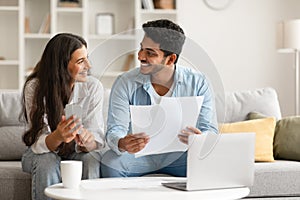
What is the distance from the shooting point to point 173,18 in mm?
5777

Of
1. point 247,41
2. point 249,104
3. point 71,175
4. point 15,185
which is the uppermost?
point 247,41

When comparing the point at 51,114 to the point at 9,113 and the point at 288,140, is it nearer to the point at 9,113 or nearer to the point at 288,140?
the point at 9,113

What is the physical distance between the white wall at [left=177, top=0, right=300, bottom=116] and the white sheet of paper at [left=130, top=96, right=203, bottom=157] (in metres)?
3.52

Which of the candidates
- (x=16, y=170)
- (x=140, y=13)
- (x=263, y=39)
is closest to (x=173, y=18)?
(x=140, y=13)

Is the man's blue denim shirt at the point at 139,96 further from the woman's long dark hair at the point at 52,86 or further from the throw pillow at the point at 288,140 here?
the throw pillow at the point at 288,140

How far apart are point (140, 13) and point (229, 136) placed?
3.43 metres

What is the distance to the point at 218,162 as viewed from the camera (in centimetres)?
237

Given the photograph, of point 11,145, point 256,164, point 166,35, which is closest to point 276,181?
point 256,164

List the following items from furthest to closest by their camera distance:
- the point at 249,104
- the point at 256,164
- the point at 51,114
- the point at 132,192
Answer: the point at 249,104 < the point at 256,164 < the point at 51,114 < the point at 132,192

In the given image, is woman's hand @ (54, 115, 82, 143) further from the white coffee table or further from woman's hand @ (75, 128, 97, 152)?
the white coffee table

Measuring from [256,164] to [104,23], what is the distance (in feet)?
9.18

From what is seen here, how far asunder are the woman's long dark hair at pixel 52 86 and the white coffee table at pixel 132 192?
20.4 inches

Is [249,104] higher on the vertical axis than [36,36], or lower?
lower

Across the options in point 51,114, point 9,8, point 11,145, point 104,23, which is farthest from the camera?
point 104,23
